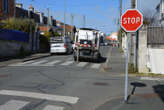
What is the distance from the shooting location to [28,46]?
2369cm

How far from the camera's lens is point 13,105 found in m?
5.48

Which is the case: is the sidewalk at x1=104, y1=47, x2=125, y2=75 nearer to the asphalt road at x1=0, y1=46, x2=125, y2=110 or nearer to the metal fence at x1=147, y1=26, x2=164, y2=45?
the metal fence at x1=147, y1=26, x2=164, y2=45

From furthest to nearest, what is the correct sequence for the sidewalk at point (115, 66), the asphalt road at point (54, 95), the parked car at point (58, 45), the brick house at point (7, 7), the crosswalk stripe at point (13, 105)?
the brick house at point (7, 7) < the parked car at point (58, 45) < the sidewalk at point (115, 66) < the asphalt road at point (54, 95) < the crosswalk stripe at point (13, 105)

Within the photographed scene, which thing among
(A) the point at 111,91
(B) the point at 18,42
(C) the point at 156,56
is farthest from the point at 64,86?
(B) the point at 18,42

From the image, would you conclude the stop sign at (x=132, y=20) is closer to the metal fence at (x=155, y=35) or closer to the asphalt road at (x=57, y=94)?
the asphalt road at (x=57, y=94)

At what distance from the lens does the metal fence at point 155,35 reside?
11981mm

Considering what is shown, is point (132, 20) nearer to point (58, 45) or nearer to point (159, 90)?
point (159, 90)

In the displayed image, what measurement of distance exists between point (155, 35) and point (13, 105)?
31.2ft

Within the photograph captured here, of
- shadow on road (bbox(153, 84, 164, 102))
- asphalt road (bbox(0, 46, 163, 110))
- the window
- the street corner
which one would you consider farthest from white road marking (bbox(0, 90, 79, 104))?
the window

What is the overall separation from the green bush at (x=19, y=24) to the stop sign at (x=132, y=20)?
57.8 ft

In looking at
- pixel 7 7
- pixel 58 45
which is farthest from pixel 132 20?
pixel 7 7

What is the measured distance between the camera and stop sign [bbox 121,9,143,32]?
563cm

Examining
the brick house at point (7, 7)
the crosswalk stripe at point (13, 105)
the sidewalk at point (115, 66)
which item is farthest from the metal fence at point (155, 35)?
the brick house at point (7, 7)

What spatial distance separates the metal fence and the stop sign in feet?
22.2
